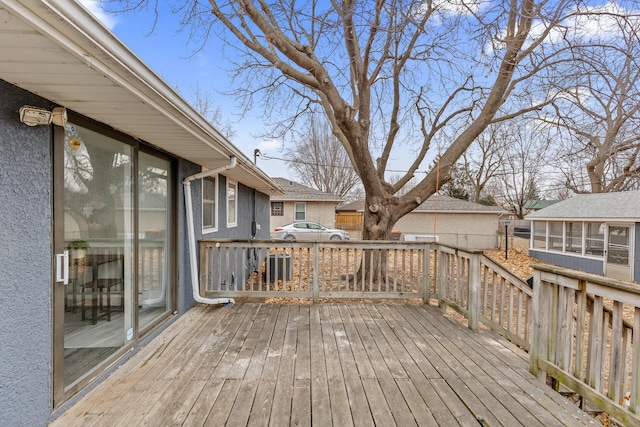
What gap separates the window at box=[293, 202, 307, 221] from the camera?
17.9m

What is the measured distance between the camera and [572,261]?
40.2 ft

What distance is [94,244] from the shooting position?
2.41 metres

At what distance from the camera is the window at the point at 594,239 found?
11.3 m

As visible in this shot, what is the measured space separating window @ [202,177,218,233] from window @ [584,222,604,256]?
42.6ft

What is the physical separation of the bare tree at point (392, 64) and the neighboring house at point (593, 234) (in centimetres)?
657

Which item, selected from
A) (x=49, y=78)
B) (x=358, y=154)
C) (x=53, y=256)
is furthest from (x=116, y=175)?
(x=358, y=154)

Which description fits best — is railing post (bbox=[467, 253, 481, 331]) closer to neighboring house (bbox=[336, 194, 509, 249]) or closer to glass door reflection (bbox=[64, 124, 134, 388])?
glass door reflection (bbox=[64, 124, 134, 388])

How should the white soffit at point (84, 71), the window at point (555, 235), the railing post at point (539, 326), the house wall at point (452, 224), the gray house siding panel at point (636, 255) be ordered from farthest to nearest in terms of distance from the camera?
the house wall at point (452, 224)
the window at point (555, 235)
the gray house siding panel at point (636, 255)
the railing post at point (539, 326)
the white soffit at point (84, 71)

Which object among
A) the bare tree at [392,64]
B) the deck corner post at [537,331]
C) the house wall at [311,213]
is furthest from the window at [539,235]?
the deck corner post at [537,331]

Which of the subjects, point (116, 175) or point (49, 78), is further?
point (116, 175)

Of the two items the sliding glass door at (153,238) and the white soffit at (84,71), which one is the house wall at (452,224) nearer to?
the sliding glass door at (153,238)

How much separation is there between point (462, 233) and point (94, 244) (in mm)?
18538

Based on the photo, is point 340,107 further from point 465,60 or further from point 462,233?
point 462,233

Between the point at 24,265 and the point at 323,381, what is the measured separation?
2.08 m
